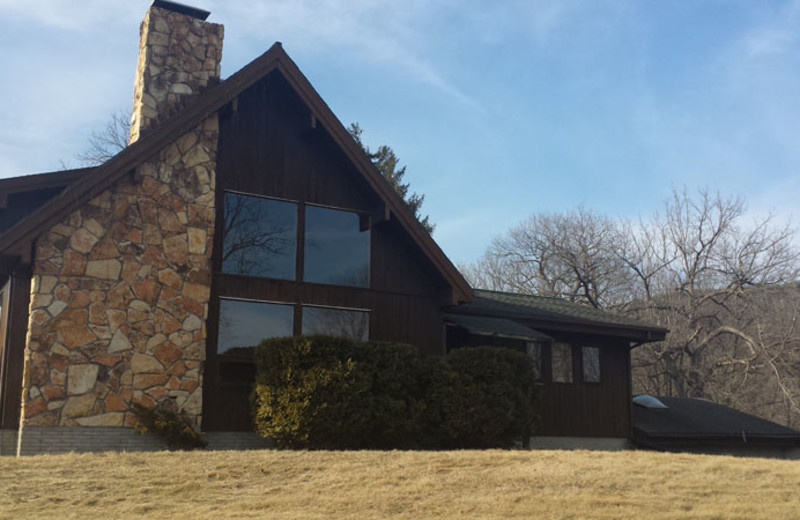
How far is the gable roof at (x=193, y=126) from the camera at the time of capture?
12344mm

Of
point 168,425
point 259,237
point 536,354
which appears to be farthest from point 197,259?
point 536,354

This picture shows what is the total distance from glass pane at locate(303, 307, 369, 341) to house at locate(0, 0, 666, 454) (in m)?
0.03

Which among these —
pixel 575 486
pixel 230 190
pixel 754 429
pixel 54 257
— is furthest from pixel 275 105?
pixel 754 429

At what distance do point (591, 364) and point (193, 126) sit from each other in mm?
10758

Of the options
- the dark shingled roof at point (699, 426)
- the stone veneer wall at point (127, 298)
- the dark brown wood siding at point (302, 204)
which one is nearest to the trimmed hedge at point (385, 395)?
the dark brown wood siding at point (302, 204)

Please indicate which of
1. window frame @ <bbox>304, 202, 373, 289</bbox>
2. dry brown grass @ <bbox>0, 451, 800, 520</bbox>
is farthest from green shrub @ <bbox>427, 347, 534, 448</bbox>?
window frame @ <bbox>304, 202, 373, 289</bbox>

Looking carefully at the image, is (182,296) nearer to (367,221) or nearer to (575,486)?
(367,221)

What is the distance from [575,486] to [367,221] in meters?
7.51

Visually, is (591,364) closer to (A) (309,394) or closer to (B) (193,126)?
(A) (309,394)

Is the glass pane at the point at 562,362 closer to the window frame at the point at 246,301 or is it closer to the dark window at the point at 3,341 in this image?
the window frame at the point at 246,301

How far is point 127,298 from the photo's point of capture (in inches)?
523

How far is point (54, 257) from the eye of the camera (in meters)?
12.8

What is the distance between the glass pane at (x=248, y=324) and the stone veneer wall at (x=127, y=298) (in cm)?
41

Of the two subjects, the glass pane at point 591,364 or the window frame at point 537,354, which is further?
the glass pane at point 591,364
